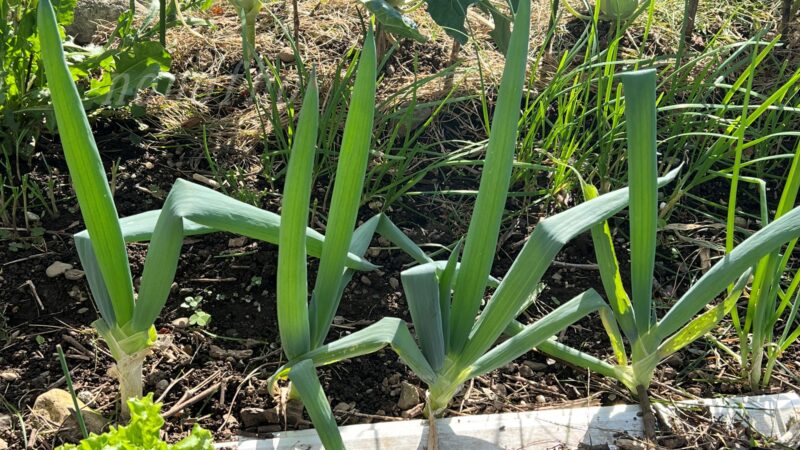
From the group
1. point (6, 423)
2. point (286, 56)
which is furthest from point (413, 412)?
point (286, 56)

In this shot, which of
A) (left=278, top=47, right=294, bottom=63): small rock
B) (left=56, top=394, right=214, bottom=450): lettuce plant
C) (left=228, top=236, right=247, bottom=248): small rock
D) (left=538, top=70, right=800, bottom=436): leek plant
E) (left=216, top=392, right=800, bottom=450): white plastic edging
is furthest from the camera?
(left=278, top=47, right=294, bottom=63): small rock

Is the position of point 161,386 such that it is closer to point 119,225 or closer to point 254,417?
point 254,417

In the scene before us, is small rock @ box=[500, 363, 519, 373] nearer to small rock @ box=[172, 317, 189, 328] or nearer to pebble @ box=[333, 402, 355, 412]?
pebble @ box=[333, 402, 355, 412]

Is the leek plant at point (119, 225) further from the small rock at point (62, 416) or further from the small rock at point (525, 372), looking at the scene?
the small rock at point (525, 372)

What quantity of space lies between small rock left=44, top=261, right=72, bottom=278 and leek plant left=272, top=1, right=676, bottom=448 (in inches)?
27.4

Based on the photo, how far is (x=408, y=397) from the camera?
1627 millimetres

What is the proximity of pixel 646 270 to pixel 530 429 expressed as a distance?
14.3 inches

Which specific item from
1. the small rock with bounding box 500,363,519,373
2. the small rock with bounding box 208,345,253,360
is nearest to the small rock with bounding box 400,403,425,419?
the small rock with bounding box 500,363,519,373

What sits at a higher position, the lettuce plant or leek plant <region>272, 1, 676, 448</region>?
leek plant <region>272, 1, 676, 448</region>

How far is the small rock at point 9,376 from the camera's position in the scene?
1628 mm

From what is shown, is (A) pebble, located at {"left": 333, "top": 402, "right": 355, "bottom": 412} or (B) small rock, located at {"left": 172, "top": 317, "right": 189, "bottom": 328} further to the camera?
(B) small rock, located at {"left": 172, "top": 317, "right": 189, "bottom": 328}

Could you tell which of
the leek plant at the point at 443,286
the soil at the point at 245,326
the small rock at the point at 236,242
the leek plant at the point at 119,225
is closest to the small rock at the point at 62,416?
the soil at the point at 245,326

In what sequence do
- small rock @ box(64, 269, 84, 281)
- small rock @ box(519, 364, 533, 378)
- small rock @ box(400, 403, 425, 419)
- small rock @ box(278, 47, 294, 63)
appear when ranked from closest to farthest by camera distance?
small rock @ box(400, 403, 425, 419) → small rock @ box(519, 364, 533, 378) → small rock @ box(64, 269, 84, 281) → small rock @ box(278, 47, 294, 63)

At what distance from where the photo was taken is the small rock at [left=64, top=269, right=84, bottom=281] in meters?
1.83
